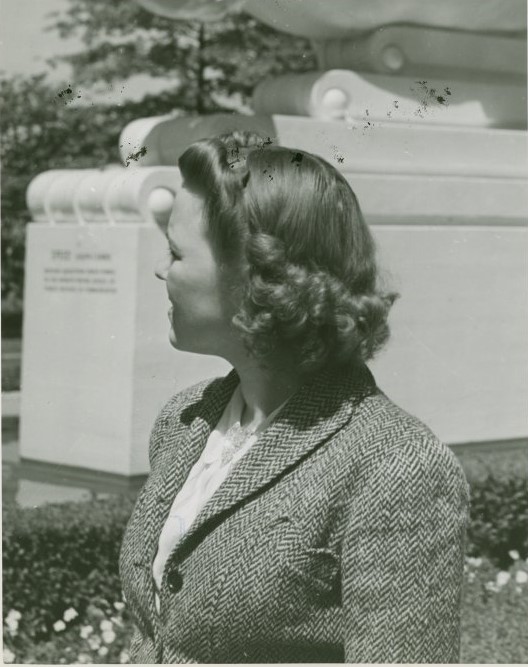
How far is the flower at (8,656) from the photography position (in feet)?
15.1

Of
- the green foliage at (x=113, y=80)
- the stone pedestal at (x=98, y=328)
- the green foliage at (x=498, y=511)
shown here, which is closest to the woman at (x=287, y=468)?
the green foliage at (x=498, y=511)

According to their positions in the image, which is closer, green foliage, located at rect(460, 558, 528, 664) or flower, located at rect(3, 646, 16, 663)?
flower, located at rect(3, 646, 16, 663)

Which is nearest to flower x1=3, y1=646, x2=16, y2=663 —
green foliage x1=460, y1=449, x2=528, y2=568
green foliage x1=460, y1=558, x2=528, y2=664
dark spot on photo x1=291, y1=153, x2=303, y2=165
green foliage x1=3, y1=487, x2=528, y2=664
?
green foliage x1=3, y1=487, x2=528, y2=664

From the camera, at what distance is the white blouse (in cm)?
215

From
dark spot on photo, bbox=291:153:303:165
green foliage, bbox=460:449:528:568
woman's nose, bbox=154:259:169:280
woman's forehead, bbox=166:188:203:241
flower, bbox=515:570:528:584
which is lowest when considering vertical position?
green foliage, bbox=460:449:528:568

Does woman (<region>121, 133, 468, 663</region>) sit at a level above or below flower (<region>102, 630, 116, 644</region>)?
above

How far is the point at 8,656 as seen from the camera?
184 inches

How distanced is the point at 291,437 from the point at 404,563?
0.31m

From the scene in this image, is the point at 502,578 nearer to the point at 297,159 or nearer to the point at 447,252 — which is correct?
the point at 447,252

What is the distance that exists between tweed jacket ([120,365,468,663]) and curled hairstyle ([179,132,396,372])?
9 cm

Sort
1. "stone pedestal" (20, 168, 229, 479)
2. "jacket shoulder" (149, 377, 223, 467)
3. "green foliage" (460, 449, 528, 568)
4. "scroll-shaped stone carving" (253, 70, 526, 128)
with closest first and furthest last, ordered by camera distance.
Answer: "jacket shoulder" (149, 377, 223, 467) → "green foliage" (460, 449, 528, 568) → "stone pedestal" (20, 168, 229, 479) → "scroll-shaped stone carving" (253, 70, 526, 128)

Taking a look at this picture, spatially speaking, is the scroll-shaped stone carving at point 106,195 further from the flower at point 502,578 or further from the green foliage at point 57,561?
the flower at point 502,578

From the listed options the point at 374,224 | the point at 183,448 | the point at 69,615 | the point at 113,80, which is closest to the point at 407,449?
the point at 183,448

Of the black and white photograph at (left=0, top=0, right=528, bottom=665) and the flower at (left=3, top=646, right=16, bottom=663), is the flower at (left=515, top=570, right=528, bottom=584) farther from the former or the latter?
the flower at (left=3, top=646, right=16, bottom=663)
